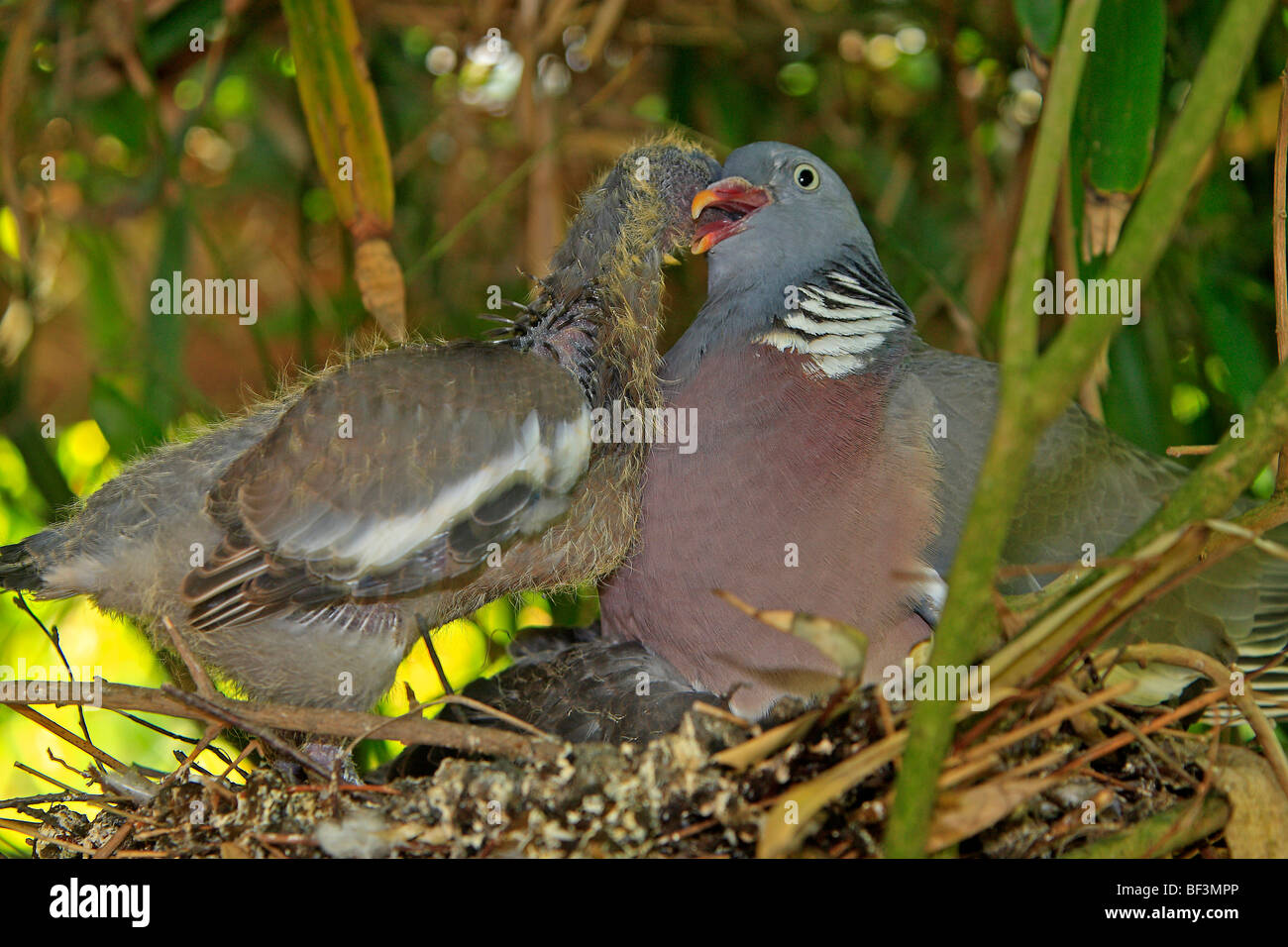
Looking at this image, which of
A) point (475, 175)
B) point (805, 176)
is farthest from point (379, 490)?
point (475, 175)

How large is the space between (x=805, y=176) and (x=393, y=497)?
751mm

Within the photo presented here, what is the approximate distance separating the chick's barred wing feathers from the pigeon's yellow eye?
0.53 m

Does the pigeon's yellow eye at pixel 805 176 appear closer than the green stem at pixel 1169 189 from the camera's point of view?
No

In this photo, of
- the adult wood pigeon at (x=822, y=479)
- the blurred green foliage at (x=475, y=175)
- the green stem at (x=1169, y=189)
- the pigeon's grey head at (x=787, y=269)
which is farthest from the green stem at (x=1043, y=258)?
the blurred green foliage at (x=475, y=175)

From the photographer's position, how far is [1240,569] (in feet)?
4.90

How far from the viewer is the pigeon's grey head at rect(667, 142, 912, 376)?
4.68 feet

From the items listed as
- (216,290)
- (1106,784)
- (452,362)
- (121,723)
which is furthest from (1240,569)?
(121,723)

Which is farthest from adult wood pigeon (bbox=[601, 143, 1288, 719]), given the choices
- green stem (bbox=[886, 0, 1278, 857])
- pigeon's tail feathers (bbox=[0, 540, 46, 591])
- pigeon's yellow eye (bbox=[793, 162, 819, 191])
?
→ pigeon's tail feathers (bbox=[0, 540, 46, 591])

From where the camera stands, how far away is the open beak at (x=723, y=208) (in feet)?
4.71

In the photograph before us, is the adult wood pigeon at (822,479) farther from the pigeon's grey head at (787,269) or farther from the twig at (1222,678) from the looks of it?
the twig at (1222,678)

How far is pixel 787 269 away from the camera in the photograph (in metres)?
1.48

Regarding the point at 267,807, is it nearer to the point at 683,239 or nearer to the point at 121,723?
the point at 683,239

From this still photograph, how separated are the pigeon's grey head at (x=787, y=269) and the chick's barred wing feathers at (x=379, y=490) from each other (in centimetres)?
36
